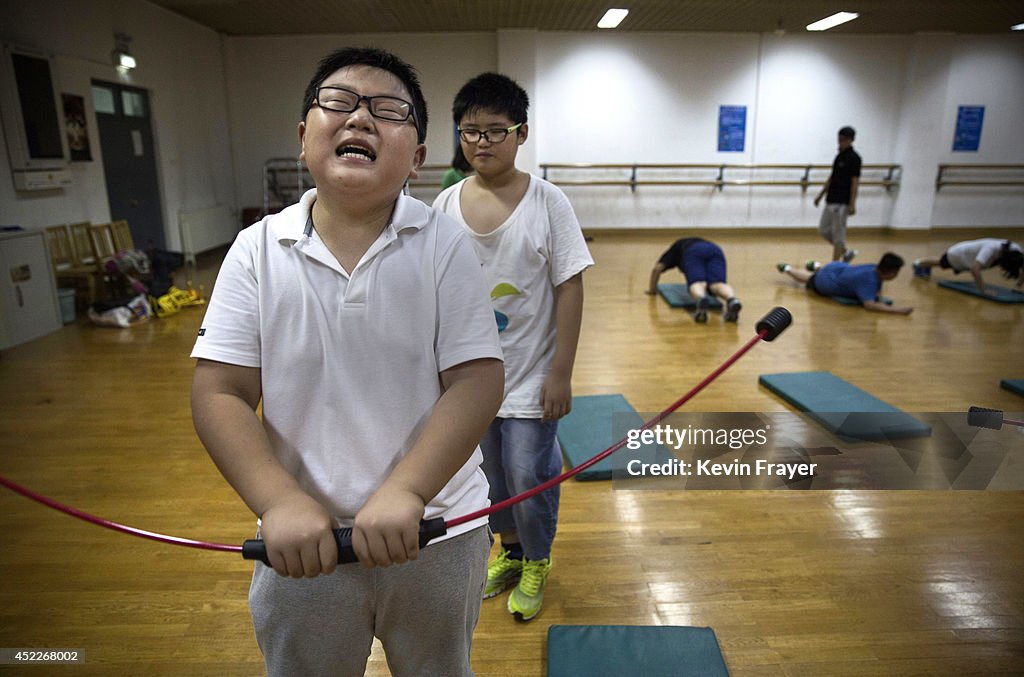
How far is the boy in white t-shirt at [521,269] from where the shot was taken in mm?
1717

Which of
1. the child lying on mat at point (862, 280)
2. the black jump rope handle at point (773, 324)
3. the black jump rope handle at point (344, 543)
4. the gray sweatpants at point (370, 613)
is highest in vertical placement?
the black jump rope handle at point (773, 324)

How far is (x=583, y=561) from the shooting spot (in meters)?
2.28

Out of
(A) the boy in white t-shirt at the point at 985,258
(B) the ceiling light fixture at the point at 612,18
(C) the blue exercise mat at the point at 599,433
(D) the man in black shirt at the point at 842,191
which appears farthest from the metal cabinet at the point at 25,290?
(A) the boy in white t-shirt at the point at 985,258

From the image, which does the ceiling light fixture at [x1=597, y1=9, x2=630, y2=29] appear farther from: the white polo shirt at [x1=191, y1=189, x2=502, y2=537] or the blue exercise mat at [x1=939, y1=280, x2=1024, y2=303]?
the white polo shirt at [x1=191, y1=189, x2=502, y2=537]

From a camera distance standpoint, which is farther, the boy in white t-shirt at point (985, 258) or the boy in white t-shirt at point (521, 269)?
the boy in white t-shirt at point (985, 258)

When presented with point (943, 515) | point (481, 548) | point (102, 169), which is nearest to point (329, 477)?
point (481, 548)

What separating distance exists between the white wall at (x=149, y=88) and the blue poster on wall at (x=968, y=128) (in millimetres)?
12072

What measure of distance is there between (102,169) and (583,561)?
23.8 feet

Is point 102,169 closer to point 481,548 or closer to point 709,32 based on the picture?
point 481,548

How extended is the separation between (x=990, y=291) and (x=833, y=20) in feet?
16.3

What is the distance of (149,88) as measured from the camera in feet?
26.3

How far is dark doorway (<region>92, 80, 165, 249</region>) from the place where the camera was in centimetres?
723

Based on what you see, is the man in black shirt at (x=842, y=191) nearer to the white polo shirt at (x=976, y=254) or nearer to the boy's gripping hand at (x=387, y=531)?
the white polo shirt at (x=976, y=254)

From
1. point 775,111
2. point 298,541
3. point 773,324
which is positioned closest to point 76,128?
point 298,541
